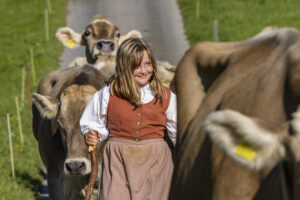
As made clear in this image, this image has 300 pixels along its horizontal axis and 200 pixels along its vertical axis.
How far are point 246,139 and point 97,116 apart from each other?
2.53 meters

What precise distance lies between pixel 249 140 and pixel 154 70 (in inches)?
97.9

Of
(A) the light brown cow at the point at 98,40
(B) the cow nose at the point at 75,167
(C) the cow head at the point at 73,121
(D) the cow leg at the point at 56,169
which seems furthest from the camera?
(A) the light brown cow at the point at 98,40

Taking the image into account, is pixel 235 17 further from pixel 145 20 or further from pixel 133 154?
pixel 133 154

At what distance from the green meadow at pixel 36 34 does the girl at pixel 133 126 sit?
5462 mm

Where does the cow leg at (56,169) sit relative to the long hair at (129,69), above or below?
below

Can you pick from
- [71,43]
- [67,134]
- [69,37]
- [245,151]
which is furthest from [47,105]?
[69,37]

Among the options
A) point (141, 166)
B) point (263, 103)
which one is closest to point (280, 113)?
point (263, 103)

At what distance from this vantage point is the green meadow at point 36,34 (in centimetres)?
1151

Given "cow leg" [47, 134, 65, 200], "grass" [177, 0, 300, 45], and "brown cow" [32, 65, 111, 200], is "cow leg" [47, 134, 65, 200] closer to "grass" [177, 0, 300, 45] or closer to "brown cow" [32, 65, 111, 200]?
"brown cow" [32, 65, 111, 200]

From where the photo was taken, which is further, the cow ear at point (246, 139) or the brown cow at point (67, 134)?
the brown cow at point (67, 134)

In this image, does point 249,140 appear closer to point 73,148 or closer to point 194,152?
point 194,152

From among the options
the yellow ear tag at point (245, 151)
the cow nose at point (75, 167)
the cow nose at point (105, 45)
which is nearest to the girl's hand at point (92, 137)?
the cow nose at point (75, 167)

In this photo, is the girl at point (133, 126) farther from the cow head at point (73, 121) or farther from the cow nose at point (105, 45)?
the cow nose at point (105, 45)

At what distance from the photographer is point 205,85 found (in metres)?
4.15
